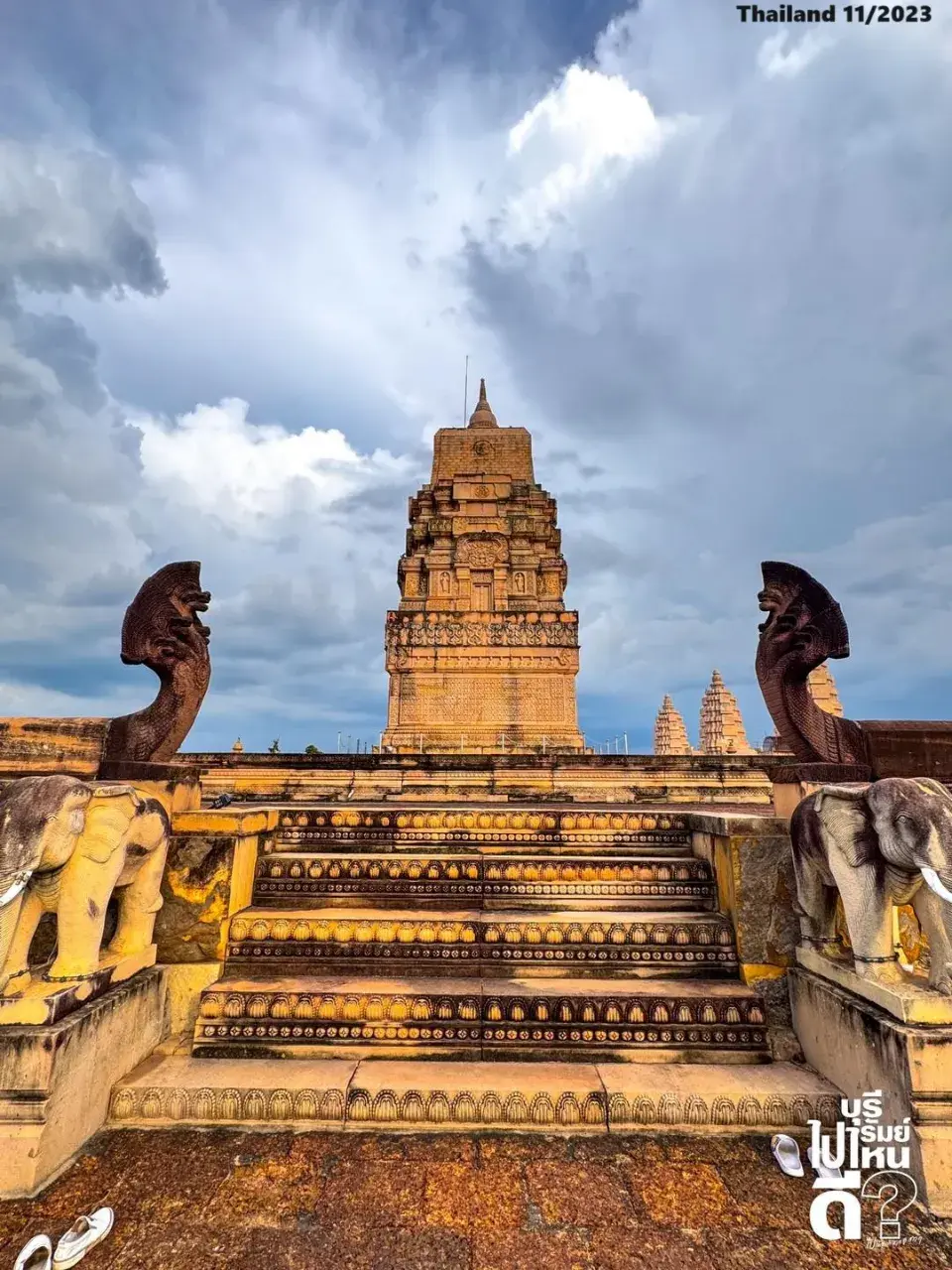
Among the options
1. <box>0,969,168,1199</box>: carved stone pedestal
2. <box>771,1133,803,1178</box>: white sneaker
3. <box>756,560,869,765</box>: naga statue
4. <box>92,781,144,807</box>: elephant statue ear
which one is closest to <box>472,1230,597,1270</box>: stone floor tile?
<box>771,1133,803,1178</box>: white sneaker

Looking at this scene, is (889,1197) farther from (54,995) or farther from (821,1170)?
(54,995)

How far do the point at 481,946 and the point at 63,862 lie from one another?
2439 mm

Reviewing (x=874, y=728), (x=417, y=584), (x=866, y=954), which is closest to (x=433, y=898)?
(x=866, y=954)

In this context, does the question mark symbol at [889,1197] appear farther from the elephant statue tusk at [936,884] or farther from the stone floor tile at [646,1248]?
the elephant statue tusk at [936,884]

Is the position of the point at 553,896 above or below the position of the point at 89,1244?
above

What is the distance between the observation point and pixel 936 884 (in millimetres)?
2826

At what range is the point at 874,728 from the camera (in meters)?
5.27

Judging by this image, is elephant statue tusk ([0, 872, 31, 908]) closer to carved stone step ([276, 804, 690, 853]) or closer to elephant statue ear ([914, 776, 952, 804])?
carved stone step ([276, 804, 690, 853])

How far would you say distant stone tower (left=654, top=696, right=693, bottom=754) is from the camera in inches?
1447

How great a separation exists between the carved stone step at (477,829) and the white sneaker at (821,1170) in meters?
2.27

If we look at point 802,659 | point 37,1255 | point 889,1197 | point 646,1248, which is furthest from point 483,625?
point 37,1255

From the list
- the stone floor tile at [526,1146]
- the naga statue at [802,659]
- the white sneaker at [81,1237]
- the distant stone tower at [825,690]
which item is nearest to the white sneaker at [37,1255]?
the white sneaker at [81,1237]

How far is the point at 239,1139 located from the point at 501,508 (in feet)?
68.2

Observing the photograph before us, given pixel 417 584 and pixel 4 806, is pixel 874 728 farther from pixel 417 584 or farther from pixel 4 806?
pixel 417 584
